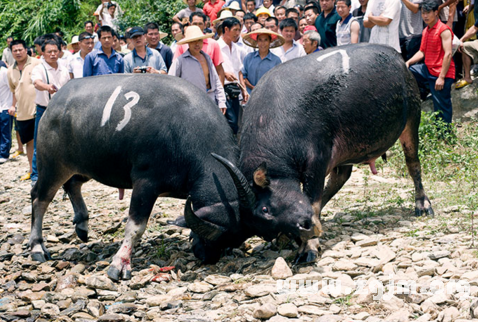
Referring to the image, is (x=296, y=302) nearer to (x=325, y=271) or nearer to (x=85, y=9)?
(x=325, y=271)

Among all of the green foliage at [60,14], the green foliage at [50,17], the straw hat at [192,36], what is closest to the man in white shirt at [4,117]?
the green foliage at [60,14]

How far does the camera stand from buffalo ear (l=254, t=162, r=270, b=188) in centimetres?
515

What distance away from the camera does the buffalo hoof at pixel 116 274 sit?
213 inches

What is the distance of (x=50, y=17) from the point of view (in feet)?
67.3

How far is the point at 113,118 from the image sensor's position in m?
5.65

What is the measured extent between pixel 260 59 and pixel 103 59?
8.03 ft

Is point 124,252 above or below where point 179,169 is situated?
below

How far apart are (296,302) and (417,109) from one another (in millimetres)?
3158

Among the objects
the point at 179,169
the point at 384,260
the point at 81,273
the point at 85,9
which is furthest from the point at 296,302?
the point at 85,9

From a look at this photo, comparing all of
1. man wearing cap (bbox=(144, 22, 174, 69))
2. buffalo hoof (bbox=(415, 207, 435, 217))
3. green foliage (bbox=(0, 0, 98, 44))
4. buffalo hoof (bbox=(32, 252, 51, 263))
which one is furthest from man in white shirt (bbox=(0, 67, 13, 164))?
buffalo hoof (bbox=(415, 207, 435, 217))

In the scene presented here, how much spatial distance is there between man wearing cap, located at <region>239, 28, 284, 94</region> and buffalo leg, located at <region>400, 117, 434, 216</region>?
298cm

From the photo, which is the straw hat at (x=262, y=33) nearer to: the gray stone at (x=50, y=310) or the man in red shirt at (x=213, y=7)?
the man in red shirt at (x=213, y=7)

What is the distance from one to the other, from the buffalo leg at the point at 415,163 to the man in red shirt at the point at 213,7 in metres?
8.72

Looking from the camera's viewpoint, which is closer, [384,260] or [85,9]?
[384,260]
